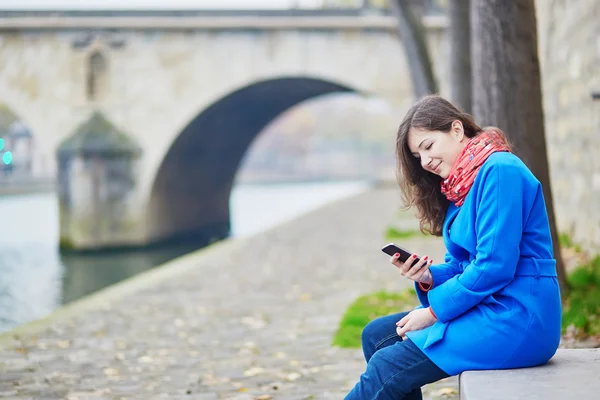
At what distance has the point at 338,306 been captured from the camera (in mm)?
7418

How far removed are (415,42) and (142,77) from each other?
37.8 ft

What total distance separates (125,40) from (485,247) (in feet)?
64.6

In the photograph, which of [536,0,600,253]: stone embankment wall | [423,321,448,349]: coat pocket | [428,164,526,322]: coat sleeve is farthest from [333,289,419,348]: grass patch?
[428,164,526,322]: coat sleeve

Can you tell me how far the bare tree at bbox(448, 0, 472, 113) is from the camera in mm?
8781

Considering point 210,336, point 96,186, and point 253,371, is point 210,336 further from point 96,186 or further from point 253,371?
point 96,186

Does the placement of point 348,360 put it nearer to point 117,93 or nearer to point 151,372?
point 151,372

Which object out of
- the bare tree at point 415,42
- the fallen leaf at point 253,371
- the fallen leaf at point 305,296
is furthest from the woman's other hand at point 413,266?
the bare tree at point 415,42

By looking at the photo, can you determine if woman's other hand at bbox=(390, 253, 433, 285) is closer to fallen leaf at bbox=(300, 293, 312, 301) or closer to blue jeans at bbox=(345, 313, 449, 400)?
blue jeans at bbox=(345, 313, 449, 400)

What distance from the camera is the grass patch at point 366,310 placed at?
18.9 ft

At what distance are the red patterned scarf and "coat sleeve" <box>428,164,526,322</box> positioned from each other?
0.28ft

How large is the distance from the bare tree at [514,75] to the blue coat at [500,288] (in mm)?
2684

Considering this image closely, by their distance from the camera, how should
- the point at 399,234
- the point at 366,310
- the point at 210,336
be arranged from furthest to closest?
the point at 399,234 → the point at 366,310 → the point at 210,336

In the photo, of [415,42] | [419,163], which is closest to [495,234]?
[419,163]

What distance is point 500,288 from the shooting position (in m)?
2.77
